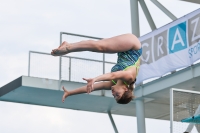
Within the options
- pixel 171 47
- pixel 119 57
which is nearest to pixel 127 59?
pixel 119 57

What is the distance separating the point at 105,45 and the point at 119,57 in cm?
63

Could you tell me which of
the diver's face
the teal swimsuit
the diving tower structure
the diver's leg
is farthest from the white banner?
the diver's leg

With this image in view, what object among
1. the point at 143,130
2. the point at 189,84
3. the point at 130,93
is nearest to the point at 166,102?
the point at 143,130

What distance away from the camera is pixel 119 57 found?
1103 cm

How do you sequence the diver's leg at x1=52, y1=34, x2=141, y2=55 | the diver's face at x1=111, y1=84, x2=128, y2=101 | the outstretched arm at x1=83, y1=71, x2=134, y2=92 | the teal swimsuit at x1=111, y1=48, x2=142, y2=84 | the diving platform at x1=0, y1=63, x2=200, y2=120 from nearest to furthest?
the outstretched arm at x1=83, y1=71, x2=134, y2=92 → the diver's leg at x1=52, y1=34, x2=141, y2=55 → the diver's face at x1=111, y1=84, x2=128, y2=101 → the teal swimsuit at x1=111, y1=48, x2=142, y2=84 → the diving platform at x1=0, y1=63, x2=200, y2=120

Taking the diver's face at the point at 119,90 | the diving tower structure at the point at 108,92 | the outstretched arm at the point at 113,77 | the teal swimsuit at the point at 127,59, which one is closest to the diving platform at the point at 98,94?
the diving tower structure at the point at 108,92

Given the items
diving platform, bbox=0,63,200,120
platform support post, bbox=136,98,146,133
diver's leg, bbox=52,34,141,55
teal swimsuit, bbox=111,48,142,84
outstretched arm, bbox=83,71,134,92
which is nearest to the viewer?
outstretched arm, bbox=83,71,134,92

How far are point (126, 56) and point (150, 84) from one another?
37.8 feet

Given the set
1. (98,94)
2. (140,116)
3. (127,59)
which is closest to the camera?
(127,59)

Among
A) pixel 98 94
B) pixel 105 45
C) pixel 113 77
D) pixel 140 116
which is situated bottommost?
pixel 113 77

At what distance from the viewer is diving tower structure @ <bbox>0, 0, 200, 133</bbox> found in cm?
2098

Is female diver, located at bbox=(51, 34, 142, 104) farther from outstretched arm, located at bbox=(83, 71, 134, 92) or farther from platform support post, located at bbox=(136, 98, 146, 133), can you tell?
platform support post, located at bbox=(136, 98, 146, 133)

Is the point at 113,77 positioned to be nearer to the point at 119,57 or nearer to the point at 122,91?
the point at 122,91

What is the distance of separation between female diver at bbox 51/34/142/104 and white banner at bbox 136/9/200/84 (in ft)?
31.2
